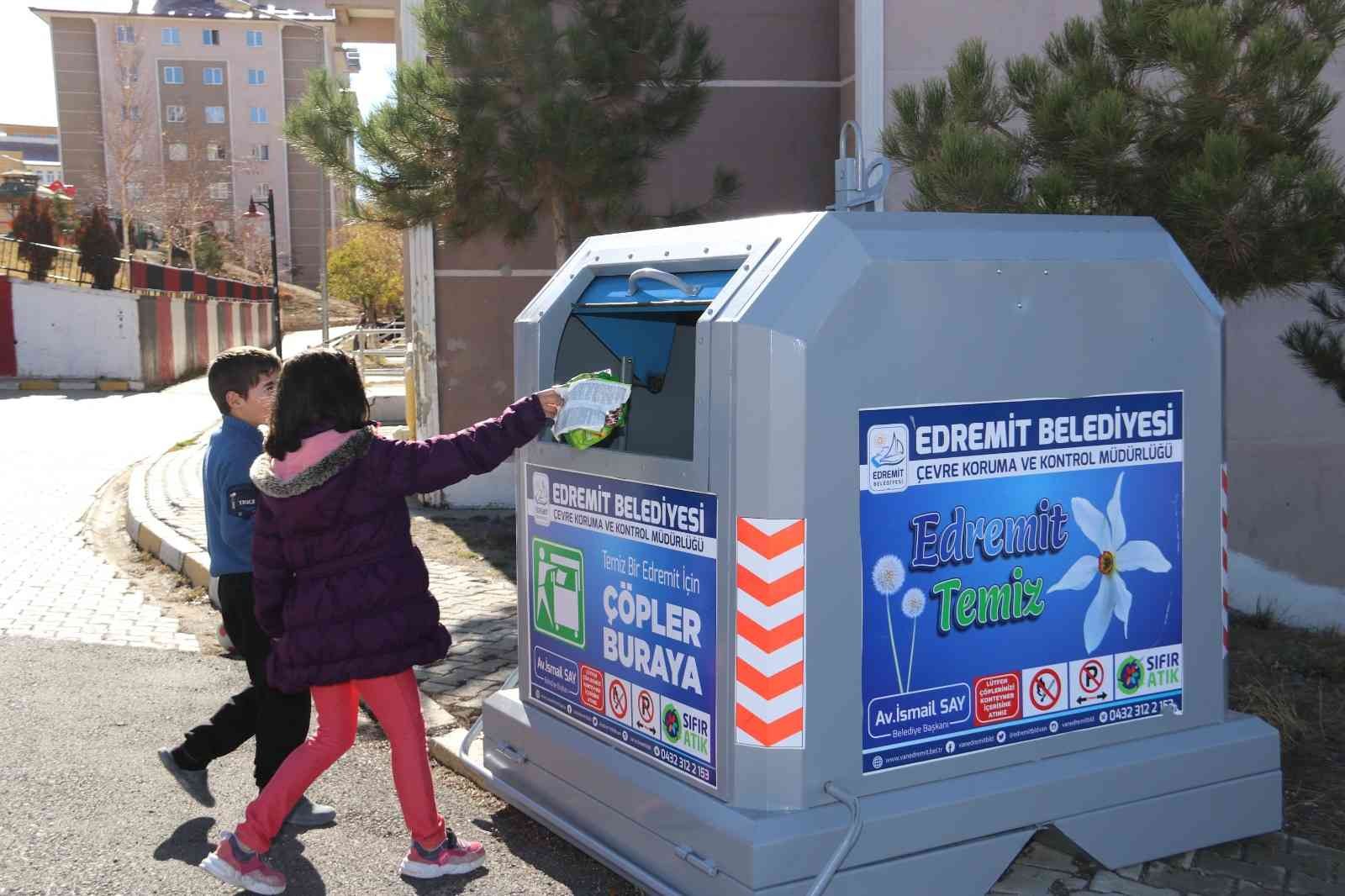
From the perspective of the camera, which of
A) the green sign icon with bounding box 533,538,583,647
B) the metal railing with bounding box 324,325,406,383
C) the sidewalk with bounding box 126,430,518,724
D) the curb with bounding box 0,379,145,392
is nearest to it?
the green sign icon with bounding box 533,538,583,647

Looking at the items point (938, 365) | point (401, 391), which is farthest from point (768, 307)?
point (401, 391)

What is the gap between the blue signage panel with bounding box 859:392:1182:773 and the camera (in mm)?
3502

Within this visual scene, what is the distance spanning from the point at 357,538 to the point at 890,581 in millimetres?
1507

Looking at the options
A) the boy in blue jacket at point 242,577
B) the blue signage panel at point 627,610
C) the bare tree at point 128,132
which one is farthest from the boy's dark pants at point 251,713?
the bare tree at point 128,132

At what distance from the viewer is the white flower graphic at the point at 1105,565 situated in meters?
3.80

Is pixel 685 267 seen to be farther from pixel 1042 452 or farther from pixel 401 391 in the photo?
pixel 401 391

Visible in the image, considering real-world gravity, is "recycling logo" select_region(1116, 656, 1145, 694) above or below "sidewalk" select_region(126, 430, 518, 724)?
above

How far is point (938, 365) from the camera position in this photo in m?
3.55

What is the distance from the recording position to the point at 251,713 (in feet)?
15.3

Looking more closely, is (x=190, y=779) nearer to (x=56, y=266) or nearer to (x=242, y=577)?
(x=242, y=577)

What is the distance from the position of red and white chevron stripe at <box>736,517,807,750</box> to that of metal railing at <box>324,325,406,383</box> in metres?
15.0

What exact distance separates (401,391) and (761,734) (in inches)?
677

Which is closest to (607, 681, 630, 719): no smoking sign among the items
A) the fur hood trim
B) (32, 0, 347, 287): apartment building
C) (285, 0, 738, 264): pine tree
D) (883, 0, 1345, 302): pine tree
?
the fur hood trim

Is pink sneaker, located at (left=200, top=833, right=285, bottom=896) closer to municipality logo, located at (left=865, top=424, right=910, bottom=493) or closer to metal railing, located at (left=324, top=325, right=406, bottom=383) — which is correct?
municipality logo, located at (left=865, top=424, right=910, bottom=493)
